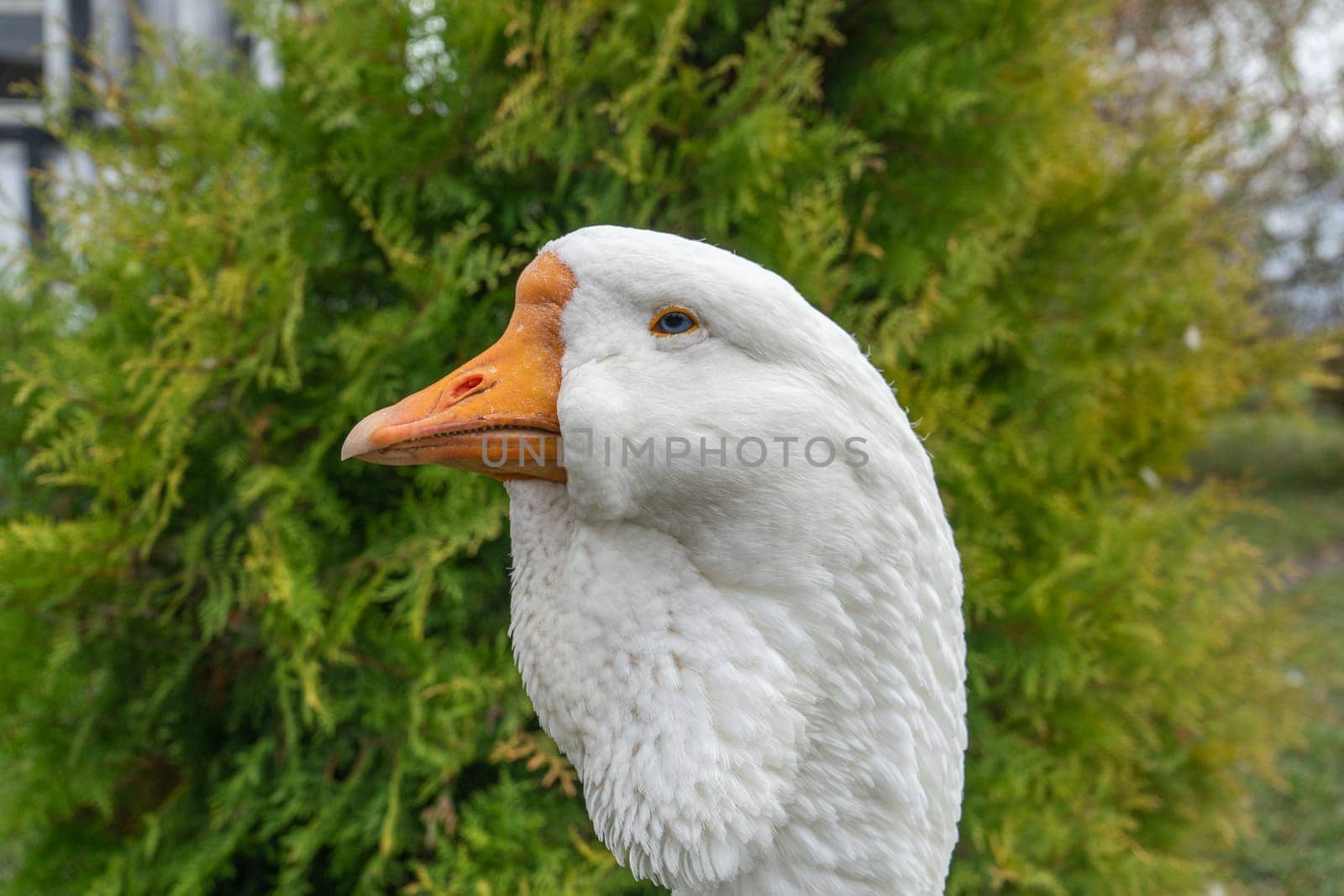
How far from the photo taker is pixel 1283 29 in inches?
253

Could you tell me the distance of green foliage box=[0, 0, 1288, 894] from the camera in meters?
1.75

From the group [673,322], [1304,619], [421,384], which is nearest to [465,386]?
[673,322]

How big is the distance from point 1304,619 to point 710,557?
645cm

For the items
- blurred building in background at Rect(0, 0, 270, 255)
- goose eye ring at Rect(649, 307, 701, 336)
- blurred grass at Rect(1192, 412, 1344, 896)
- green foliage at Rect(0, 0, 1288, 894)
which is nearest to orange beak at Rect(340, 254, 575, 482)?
goose eye ring at Rect(649, 307, 701, 336)

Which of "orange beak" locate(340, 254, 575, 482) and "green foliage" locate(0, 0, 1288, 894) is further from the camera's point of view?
"green foliage" locate(0, 0, 1288, 894)

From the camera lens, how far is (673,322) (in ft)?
3.04

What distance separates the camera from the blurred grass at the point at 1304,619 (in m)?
3.25

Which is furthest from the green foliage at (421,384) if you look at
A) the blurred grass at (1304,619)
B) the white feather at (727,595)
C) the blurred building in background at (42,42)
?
the blurred building in background at (42,42)

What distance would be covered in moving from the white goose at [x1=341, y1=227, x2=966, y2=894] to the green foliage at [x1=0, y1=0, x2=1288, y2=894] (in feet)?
2.28

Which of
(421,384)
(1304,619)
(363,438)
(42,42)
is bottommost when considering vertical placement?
(1304,619)

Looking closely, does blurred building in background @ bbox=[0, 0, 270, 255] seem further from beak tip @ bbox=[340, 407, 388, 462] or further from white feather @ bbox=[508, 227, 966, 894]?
white feather @ bbox=[508, 227, 966, 894]

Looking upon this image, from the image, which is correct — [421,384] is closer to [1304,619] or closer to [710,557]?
[710,557]

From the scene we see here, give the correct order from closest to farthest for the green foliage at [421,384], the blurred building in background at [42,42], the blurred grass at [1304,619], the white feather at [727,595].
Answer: the white feather at [727,595] → the green foliage at [421,384] → the blurred grass at [1304,619] → the blurred building in background at [42,42]

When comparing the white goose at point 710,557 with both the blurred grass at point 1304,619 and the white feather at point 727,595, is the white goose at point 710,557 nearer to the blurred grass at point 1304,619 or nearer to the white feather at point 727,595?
the white feather at point 727,595
